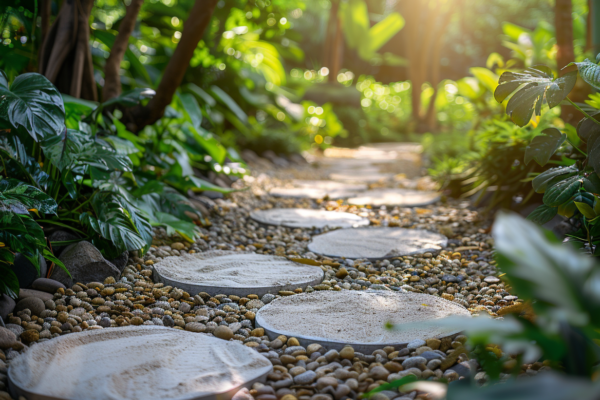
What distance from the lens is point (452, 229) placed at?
2.50m

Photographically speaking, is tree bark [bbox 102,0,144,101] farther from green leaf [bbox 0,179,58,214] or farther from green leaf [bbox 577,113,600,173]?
green leaf [bbox 577,113,600,173]

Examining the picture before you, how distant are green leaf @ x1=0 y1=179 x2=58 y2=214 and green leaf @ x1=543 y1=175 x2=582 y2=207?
151 cm

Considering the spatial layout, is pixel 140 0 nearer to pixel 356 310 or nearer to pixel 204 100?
pixel 204 100

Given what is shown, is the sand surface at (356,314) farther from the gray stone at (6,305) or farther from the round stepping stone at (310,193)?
the round stepping stone at (310,193)

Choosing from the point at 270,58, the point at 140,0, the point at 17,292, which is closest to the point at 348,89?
the point at 270,58

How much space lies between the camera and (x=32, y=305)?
140 cm

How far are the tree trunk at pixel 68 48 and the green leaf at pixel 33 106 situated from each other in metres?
0.84

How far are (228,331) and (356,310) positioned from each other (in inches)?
15.5

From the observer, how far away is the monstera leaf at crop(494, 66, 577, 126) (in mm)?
1365

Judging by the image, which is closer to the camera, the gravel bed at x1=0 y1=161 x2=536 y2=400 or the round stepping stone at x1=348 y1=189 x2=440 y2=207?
the gravel bed at x1=0 y1=161 x2=536 y2=400

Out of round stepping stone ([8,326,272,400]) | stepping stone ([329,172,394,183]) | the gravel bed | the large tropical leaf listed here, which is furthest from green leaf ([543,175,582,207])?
stepping stone ([329,172,394,183])

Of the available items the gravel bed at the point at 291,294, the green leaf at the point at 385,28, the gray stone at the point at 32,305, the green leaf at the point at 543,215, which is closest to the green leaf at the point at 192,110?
the gravel bed at the point at 291,294

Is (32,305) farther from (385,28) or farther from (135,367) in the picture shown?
(385,28)

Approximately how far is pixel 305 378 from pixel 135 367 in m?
0.39
